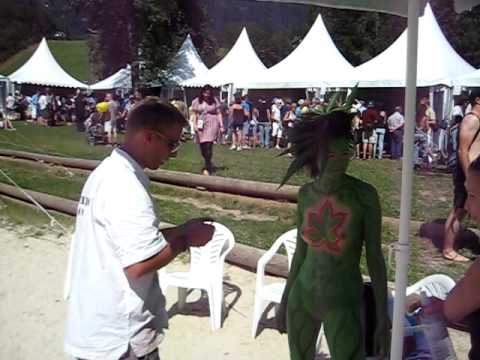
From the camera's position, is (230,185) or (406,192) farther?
(230,185)

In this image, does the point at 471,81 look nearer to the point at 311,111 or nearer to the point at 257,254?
the point at 257,254

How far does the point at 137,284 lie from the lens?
1624 mm

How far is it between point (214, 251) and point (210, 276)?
19 cm

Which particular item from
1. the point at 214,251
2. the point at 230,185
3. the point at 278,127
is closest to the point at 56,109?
the point at 278,127

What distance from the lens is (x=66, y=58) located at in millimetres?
12945

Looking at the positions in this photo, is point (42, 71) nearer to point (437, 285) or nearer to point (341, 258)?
point (437, 285)

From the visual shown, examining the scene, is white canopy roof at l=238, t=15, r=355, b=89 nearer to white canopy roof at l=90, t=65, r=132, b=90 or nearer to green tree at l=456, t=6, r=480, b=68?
white canopy roof at l=90, t=65, r=132, b=90

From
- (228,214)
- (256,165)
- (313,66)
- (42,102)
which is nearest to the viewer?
(228,214)

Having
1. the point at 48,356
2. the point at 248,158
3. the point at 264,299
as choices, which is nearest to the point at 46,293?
the point at 48,356

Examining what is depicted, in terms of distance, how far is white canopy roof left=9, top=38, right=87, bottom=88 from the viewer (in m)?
12.0

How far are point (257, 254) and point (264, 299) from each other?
125 centimetres

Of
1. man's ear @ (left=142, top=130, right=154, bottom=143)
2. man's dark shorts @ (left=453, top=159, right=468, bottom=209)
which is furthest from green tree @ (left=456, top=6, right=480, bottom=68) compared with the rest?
man's ear @ (left=142, top=130, right=154, bottom=143)

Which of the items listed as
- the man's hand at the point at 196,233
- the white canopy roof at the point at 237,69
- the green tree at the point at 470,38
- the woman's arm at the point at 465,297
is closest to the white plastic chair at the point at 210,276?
the man's hand at the point at 196,233

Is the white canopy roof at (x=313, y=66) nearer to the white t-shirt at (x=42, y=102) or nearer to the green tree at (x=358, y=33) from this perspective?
the green tree at (x=358, y=33)
